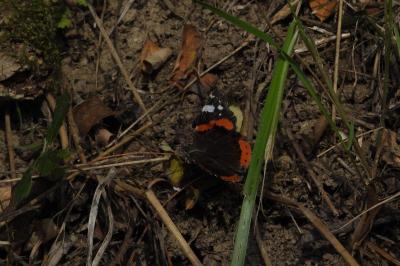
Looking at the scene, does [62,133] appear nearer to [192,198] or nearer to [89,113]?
[89,113]

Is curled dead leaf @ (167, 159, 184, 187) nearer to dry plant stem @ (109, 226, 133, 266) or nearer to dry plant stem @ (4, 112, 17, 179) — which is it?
dry plant stem @ (109, 226, 133, 266)

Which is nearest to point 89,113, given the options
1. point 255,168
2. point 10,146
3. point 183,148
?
point 10,146

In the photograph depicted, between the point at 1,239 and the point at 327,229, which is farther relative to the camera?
the point at 1,239

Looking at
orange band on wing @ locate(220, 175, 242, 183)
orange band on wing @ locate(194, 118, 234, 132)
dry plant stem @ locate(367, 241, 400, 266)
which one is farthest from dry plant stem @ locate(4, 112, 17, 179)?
dry plant stem @ locate(367, 241, 400, 266)

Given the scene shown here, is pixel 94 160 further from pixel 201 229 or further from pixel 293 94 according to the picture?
pixel 293 94

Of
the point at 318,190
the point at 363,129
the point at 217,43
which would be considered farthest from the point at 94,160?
the point at 363,129

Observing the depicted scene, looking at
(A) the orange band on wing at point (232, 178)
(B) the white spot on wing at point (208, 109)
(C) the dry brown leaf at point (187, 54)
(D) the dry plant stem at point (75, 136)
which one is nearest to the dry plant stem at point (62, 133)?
(D) the dry plant stem at point (75, 136)

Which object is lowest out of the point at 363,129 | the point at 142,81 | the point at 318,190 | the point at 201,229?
the point at 201,229

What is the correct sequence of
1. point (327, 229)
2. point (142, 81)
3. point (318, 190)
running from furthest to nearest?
1. point (142, 81)
2. point (318, 190)
3. point (327, 229)
